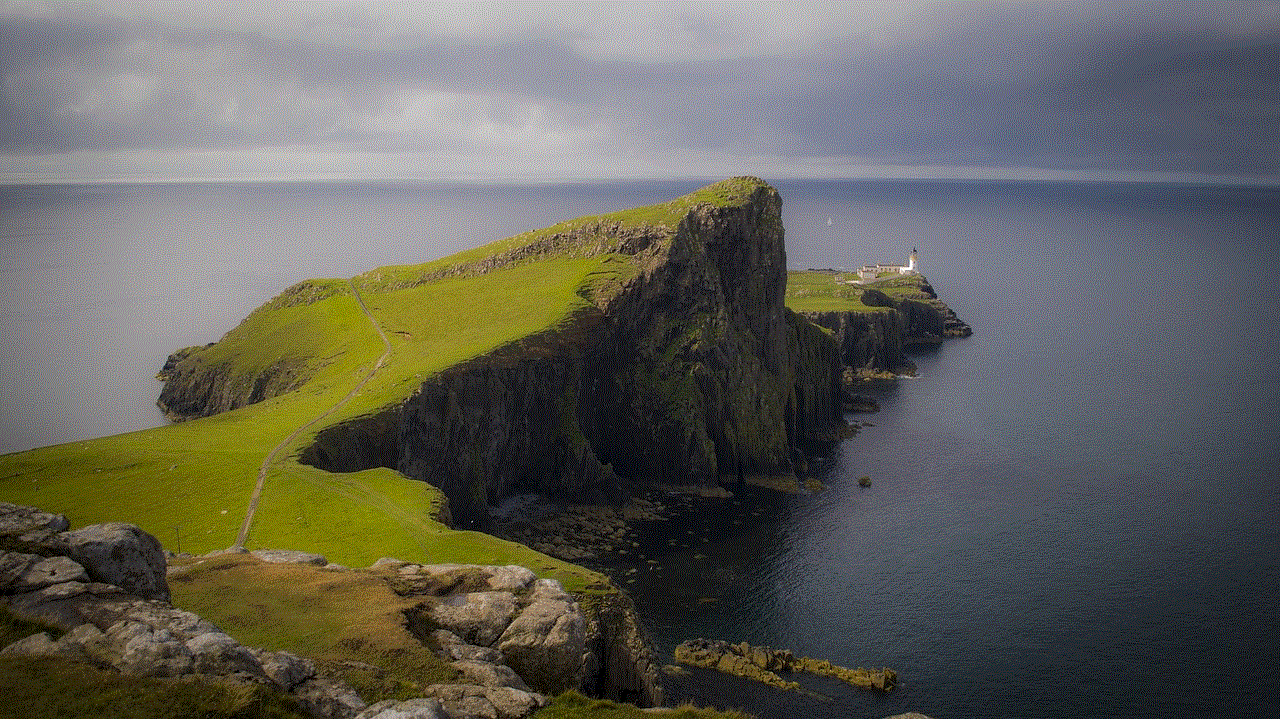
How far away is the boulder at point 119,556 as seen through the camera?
29.5 meters

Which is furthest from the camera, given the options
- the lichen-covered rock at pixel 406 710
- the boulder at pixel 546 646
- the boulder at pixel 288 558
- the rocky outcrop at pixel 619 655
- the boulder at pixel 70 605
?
the rocky outcrop at pixel 619 655

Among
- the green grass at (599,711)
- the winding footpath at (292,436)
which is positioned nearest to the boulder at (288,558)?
the winding footpath at (292,436)

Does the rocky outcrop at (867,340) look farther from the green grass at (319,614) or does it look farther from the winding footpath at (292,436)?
the green grass at (319,614)

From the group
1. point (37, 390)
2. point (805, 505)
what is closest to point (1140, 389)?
point (805, 505)

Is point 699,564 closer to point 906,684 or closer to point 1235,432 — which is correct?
point 906,684

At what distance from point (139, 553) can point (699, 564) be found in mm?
62656

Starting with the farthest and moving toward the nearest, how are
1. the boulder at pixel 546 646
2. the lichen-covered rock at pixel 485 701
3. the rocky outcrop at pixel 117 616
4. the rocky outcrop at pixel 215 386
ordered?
the rocky outcrop at pixel 215 386
the boulder at pixel 546 646
the lichen-covered rock at pixel 485 701
the rocky outcrop at pixel 117 616

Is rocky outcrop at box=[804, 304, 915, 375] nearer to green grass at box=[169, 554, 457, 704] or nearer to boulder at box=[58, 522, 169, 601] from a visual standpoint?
green grass at box=[169, 554, 457, 704]

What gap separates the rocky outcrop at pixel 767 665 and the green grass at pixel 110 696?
46.2 m

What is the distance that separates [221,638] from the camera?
26.9 m

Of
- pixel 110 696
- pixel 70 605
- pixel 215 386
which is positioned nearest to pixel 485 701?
pixel 110 696

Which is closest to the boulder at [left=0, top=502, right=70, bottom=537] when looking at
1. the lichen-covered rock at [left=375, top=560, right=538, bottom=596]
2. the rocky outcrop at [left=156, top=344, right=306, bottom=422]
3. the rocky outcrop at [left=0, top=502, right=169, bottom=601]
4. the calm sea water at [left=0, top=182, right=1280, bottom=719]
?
the rocky outcrop at [left=0, top=502, right=169, bottom=601]

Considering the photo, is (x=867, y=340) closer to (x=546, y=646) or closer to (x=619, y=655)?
(x=619, y=655)

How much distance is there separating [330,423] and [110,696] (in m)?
60.7
